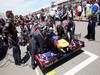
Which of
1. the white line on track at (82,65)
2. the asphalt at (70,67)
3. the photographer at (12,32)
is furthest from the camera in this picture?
the photographer at (12,32)

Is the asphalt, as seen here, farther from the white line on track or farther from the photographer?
the photographer

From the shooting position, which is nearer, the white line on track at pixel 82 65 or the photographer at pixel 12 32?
the white line on track at pixel 82 65

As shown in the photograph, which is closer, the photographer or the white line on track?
the white line on track

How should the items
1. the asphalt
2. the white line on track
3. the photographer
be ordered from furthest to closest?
the photographer < the white line on track < the asphalt

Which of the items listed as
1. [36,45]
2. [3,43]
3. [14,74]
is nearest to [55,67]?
[36,45]

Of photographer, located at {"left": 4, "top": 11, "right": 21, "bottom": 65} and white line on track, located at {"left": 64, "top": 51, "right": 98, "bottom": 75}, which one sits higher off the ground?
photographer, located at {"left": 4, "top": 11, "right": 21, "bottom": 65}

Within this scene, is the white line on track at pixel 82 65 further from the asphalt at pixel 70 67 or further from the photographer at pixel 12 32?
the photographer at pixel 12 32

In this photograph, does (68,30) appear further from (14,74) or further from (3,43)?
(3,43)

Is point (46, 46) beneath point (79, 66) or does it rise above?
above

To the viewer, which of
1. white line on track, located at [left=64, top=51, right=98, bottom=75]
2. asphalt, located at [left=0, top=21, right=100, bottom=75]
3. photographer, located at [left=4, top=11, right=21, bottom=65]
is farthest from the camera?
photographer, located at [left=4, top=11, right=21, bottom=65]

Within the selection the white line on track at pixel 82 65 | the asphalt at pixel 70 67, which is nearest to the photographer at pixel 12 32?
the asphalt at pixel 70 67

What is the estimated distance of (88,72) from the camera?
695cm

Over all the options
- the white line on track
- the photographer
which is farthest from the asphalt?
the photographer

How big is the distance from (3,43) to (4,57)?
2225mm
